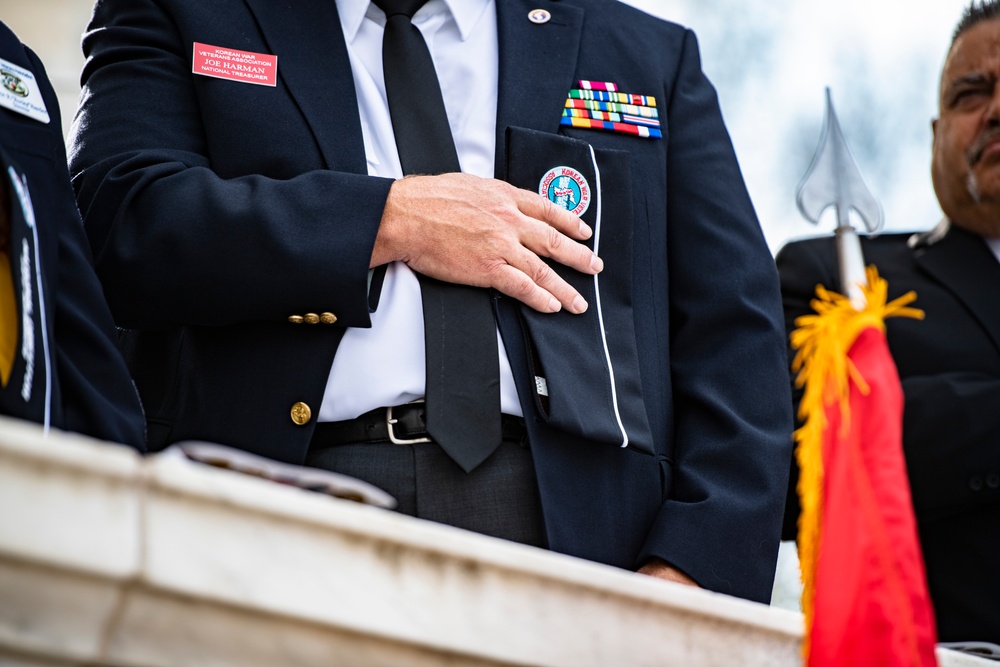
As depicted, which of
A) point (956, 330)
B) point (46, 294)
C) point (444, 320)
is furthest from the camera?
point (956, 330)

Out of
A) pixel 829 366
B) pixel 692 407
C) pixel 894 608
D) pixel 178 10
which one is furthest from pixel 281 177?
pixel 894 608

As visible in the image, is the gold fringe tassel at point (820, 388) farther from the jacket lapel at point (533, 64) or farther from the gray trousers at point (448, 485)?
the jacket lapel at point (533, 64)

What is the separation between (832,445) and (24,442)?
2.28 feet

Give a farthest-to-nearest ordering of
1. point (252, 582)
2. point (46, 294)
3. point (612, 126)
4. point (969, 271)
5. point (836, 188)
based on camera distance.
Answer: point (969, 271)
point (612, 126)
point (836, 188)
point (46, 294)
point (252, 582)

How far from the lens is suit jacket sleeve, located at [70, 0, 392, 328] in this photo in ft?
4.95

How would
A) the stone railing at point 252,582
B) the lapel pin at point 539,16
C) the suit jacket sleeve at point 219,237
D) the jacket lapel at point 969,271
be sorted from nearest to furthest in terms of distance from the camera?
the stone railing at point 252,582
the suit jacket sleeve at point 219,237
the lapel pin at point 539,16
the jacket lapel at point 969,271

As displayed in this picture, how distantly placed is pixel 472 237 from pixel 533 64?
1.27ft

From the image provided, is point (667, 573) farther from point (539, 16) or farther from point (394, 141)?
point (539, 16)

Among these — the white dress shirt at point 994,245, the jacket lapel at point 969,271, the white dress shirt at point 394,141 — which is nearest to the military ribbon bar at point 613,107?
the white dress shirt at point 394,141

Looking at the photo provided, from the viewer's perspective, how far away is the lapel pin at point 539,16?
74.3 inches

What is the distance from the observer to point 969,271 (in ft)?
8.05

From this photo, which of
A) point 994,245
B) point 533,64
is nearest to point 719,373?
point 533,64

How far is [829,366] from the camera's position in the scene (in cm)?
111

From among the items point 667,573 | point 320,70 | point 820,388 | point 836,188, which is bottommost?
point 667,573
